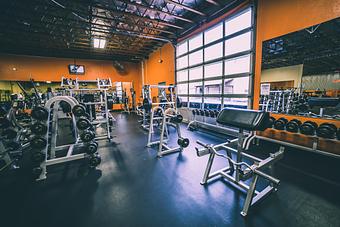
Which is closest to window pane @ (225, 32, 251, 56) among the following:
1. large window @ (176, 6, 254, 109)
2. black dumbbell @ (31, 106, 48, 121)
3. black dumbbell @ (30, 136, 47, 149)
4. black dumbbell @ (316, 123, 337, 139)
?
large window @ (176, 6, 254, 109)

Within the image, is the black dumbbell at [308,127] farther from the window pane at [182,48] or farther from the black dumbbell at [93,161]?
the window pane at [182,48]

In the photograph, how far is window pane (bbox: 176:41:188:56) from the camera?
5.98 m

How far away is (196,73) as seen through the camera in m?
5.51

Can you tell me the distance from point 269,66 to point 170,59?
4613mm

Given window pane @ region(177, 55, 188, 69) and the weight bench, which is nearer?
the weight bench

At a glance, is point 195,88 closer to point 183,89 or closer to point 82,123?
point 183,89

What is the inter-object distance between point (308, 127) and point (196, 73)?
150 inches

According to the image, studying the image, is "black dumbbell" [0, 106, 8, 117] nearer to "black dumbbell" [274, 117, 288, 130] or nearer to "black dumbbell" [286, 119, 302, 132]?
"black dumbbell" [274, 117, 288, 130]

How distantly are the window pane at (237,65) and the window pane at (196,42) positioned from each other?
5.18ft

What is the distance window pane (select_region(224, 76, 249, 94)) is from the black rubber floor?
6.56ft

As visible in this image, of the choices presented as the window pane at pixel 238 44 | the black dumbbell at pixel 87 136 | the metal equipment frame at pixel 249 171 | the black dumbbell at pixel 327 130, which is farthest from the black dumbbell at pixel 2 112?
the black dumbbell at pixel 327 130

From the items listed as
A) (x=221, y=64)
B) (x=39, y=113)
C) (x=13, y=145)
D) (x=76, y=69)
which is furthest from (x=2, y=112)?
(x=76, y=69)

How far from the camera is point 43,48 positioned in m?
7.29

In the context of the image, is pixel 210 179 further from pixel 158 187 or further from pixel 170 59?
pixel 170 59
